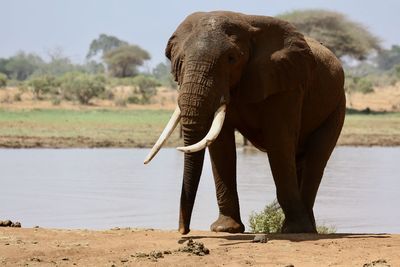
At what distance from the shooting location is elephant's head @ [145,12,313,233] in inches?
346

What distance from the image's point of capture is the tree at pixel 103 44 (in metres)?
A: 122

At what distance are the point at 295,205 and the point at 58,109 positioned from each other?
29.5m

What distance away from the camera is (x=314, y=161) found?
10797mm

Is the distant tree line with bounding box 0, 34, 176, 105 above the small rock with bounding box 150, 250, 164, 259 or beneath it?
above

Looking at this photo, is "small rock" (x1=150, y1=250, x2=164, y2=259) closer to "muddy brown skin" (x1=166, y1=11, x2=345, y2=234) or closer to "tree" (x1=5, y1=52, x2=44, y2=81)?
"muddy brown skin" (x1=166, y1=11, x2=345, y2=234)

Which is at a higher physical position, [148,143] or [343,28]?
[343,28]

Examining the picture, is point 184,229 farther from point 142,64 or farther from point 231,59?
point 142,64

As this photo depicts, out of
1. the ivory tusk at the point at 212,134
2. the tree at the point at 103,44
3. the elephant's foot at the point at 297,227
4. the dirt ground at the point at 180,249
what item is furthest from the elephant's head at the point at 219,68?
the tree at the point at 103,44

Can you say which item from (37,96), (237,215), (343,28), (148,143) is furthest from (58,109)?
(237,215)

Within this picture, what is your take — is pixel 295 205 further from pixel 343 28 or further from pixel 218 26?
pixel 343 28

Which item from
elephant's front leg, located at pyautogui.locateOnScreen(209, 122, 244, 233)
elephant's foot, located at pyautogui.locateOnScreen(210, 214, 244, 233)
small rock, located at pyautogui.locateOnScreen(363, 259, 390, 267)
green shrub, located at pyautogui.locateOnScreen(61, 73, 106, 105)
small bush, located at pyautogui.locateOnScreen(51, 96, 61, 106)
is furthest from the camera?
green shrub, located at pyautogui.locateOnScreen(61, 73, 106, 105)

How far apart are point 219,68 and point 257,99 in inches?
26.1

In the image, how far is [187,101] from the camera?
8.74 meters

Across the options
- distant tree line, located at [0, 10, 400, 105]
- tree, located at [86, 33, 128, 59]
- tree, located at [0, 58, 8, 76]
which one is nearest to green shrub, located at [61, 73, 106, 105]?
distant tree line, located at [0, 10, 400, 105]
